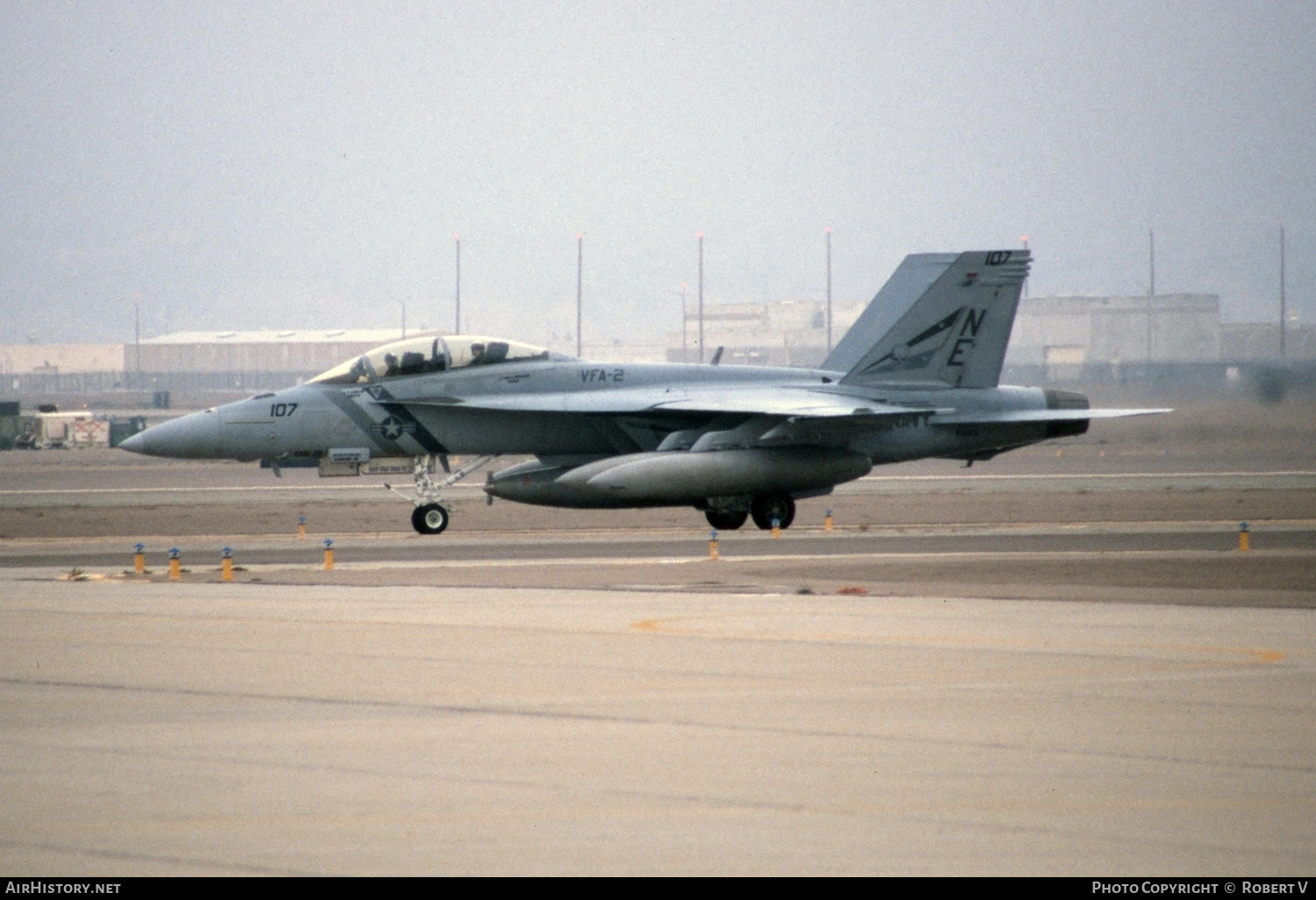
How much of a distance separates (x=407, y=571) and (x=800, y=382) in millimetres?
9564

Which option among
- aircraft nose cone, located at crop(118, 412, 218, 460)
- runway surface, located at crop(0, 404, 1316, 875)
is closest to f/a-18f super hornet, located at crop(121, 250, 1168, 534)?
aircraft nose cone, located at crop(118, 412, 218, 460)

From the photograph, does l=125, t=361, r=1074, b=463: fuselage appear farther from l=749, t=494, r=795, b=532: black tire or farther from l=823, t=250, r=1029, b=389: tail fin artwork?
l=749, t=494, r=795, b=532: black tire

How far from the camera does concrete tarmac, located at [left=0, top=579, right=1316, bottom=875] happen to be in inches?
257

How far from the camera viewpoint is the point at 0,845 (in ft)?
21.6

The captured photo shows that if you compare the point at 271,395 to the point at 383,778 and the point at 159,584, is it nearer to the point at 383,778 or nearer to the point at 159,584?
the point at 159,584

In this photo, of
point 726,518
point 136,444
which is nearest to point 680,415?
point 726,518

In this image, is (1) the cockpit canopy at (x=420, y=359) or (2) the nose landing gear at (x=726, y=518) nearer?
(1) the cockpit canopy at (x=420, y=359)

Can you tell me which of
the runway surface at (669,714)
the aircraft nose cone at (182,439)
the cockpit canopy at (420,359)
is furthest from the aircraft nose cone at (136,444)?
the runway surface at (669,714)

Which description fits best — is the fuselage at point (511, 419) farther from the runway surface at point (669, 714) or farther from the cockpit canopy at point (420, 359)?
the runway surface at point (669, 714)

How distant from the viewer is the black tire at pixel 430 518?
2688 cm

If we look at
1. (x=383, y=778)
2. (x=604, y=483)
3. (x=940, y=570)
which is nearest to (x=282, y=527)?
(x=604, y=483)

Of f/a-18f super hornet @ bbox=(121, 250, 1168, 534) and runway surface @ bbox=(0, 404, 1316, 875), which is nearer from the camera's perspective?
runway surface @ bbox=(0, 404, 1316, 875)

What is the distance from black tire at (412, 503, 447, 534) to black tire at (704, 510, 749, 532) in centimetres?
441

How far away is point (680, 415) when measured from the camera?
26.8 m
